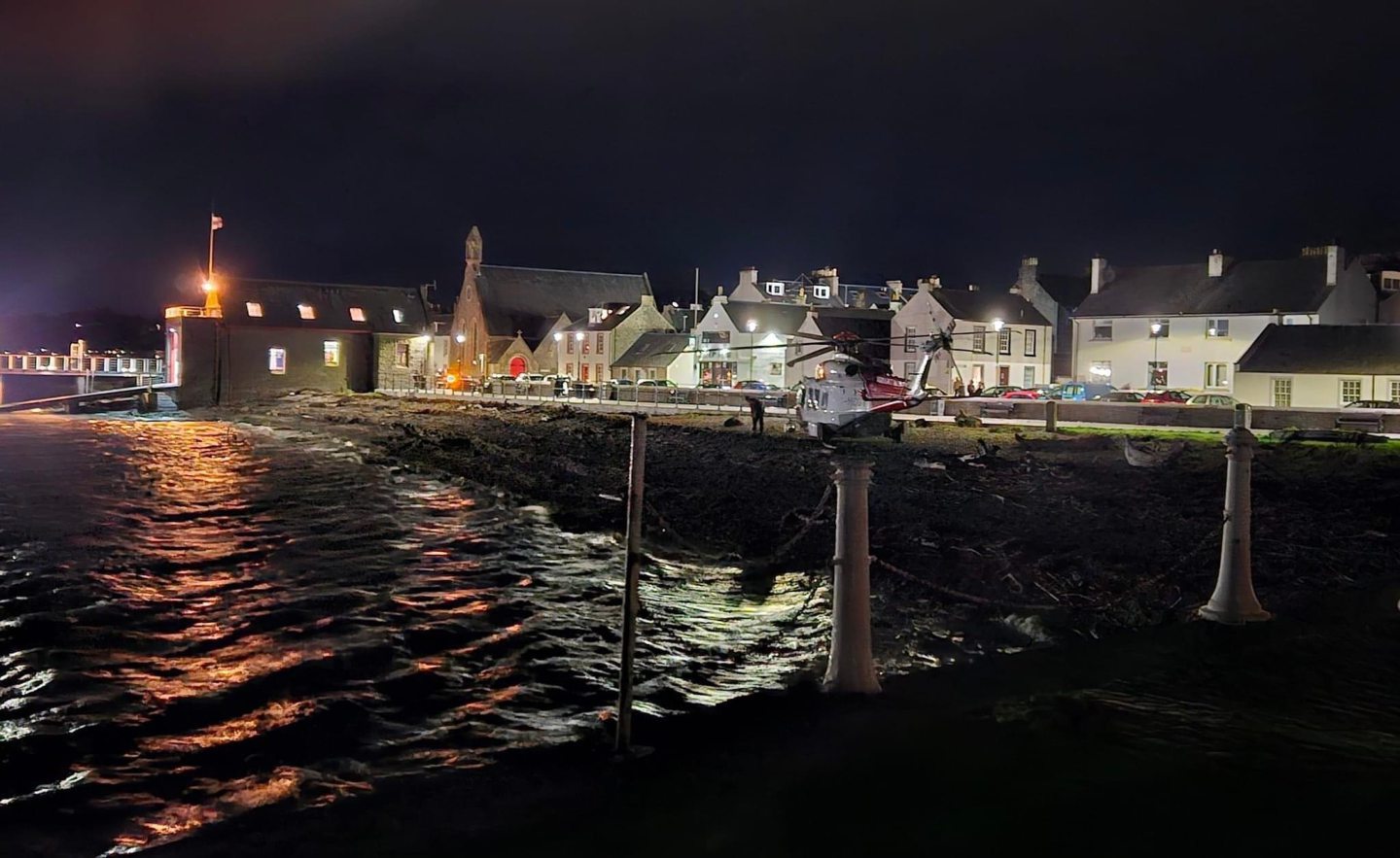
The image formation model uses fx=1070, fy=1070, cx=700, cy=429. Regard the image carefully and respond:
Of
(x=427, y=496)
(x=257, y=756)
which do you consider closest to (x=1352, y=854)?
(x=257, y=756)

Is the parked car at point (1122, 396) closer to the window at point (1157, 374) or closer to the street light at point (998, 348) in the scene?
the window at point (1157, 374)

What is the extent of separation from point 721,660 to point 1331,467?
1962 centimetres

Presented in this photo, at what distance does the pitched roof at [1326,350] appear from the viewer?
155 ft

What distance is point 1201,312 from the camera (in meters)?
60.4

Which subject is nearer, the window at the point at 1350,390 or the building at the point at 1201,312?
the window at the point at 1350,390

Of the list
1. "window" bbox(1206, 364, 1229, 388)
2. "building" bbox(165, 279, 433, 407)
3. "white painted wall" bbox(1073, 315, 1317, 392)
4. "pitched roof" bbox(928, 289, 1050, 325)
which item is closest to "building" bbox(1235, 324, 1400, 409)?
"white painted wall" bbox(1073, 315, 1317, 392)

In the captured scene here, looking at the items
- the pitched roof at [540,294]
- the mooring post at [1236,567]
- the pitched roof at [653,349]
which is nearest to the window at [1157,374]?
the pitched roof at [653,349]

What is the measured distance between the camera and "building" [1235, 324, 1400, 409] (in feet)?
154

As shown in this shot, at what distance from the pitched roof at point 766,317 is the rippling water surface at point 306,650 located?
2205 inches

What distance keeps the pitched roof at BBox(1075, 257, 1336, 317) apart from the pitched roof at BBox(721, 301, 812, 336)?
1919 centimetres

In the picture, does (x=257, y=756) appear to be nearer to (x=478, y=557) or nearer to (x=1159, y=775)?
(x=1159, y=775)

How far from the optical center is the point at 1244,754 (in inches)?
239

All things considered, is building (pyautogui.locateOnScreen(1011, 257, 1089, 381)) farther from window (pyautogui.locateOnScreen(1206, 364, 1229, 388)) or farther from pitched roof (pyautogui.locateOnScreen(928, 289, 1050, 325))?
window (pyautogui.locateOnScreen(1206, 364, 1229, 388))

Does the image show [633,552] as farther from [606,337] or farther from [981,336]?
[606,337]
